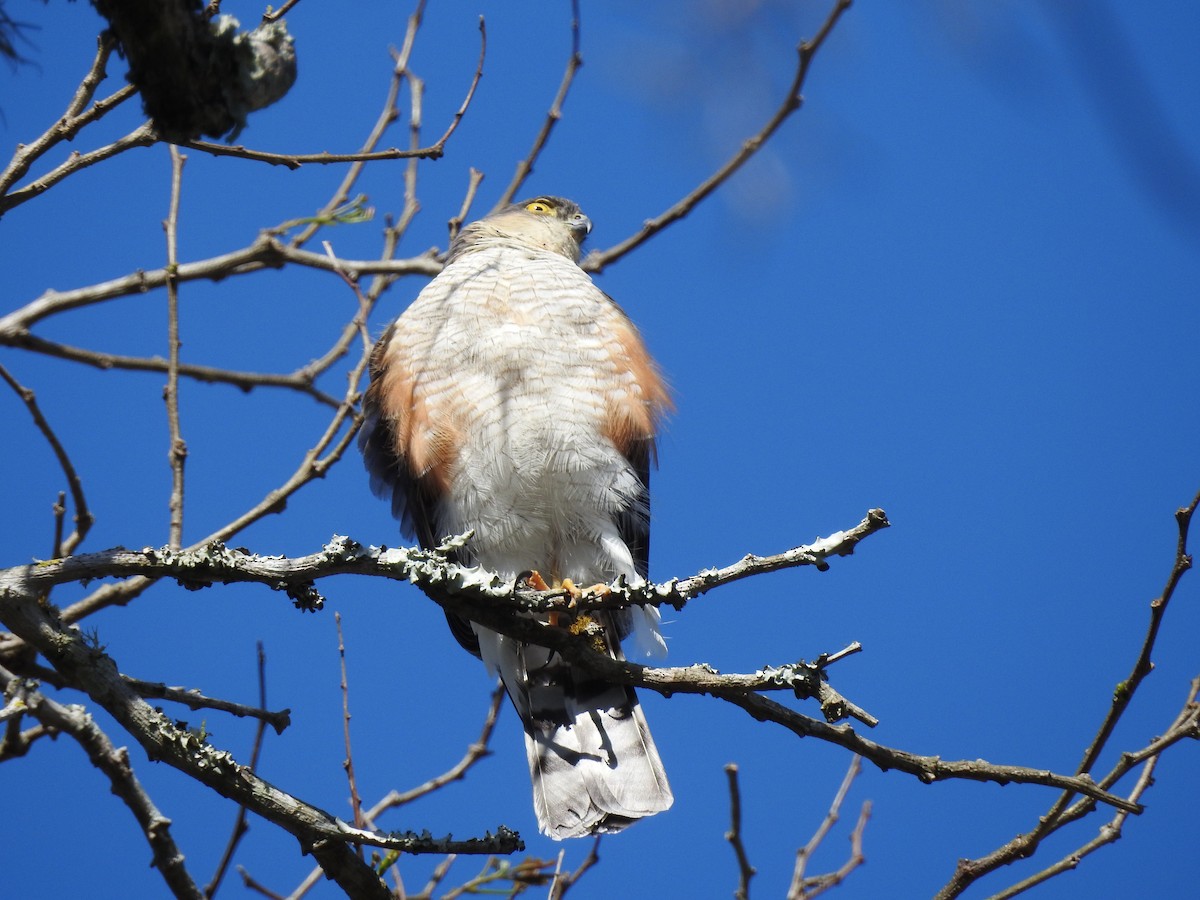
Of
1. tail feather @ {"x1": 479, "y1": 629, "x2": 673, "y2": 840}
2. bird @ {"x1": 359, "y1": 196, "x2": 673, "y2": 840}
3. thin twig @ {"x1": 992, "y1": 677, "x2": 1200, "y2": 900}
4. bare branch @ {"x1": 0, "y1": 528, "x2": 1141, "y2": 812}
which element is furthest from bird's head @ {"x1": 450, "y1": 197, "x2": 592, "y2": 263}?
thin twig @ {"x1": 992, "y1": 677, "x2": 1200, "y2": 900}

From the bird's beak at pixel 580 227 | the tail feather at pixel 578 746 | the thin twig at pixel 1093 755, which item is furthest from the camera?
the bird's beak at pixel 580 227

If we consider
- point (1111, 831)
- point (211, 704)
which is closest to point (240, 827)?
point (211, 704)

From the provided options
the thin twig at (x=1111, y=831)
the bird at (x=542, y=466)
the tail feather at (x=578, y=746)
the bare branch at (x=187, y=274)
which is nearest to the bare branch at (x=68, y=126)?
the bare branch at (x=187, y=274)

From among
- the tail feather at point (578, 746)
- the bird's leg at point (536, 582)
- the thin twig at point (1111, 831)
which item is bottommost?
the thin twig at point (1111, 831)

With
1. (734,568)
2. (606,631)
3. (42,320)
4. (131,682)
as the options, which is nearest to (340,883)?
(131,682)

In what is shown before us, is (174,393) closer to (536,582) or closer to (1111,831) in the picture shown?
(536,582)

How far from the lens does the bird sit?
11.7 feet

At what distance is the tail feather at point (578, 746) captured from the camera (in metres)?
3.39

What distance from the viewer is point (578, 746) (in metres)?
3.55

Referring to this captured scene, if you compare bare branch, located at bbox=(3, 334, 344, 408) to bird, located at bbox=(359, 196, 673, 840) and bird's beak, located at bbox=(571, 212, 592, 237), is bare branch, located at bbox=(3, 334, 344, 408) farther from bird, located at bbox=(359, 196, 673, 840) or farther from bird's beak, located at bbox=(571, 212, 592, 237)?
bird's beak, located at bbox=(571, 212, 592, 237)

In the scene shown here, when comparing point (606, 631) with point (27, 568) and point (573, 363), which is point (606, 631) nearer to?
point (573, 363)

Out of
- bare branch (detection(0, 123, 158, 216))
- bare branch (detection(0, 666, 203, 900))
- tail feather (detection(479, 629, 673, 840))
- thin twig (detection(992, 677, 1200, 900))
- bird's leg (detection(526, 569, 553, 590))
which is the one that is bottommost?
thin twig (detection(992, 677, 1200, 900))

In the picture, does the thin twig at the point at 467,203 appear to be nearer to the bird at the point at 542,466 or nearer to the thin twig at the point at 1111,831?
the bird at the point at 542,466

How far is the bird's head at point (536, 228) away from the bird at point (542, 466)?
88 centimetres
